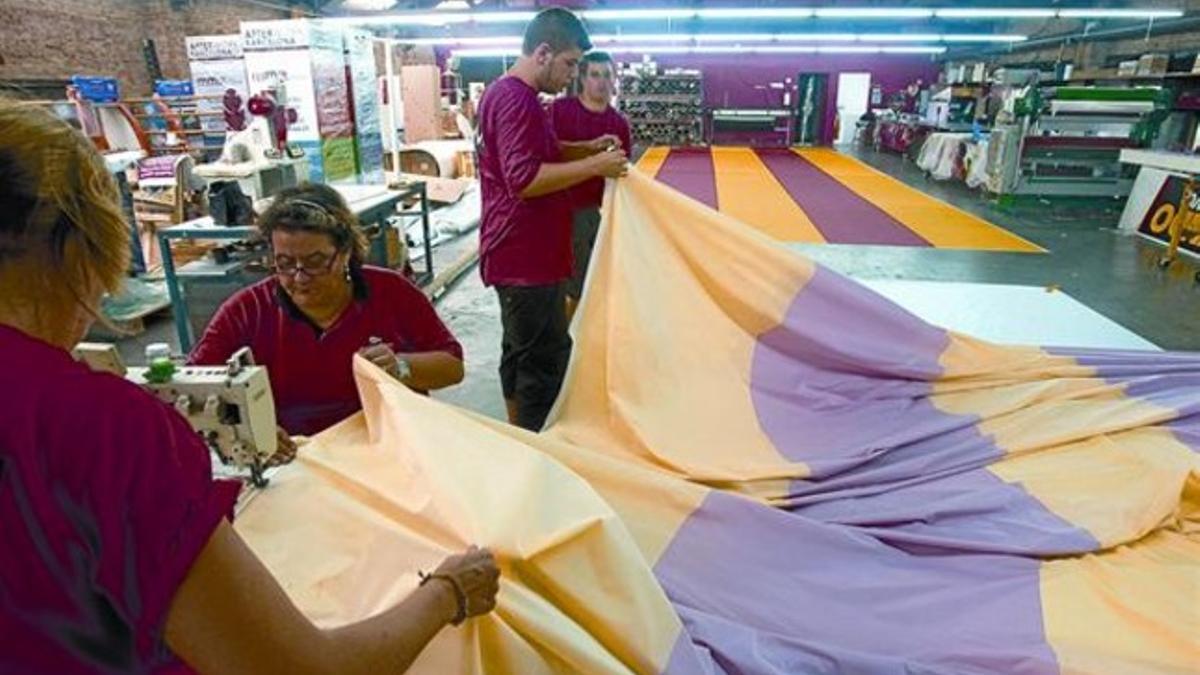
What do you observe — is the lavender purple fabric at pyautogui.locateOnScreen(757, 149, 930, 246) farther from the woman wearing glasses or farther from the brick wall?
the brick wall

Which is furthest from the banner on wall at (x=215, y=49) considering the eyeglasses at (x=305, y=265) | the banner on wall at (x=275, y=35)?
the eyeglasses at (x=305, y=265)

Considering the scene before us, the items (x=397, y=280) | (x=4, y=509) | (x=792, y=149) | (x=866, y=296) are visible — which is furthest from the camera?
(x=792, y=149)

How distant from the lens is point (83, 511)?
0.56 metres

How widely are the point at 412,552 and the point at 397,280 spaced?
947mm

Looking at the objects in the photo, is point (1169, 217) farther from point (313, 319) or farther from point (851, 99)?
point (851, 99)

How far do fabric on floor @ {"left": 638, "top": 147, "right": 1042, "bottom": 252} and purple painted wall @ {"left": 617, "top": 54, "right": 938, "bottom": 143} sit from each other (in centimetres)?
645

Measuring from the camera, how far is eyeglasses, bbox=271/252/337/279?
166cm

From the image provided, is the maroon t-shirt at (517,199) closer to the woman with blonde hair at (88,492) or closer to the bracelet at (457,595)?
the bracelet at (457,595)

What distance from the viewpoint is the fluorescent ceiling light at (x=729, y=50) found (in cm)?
1669

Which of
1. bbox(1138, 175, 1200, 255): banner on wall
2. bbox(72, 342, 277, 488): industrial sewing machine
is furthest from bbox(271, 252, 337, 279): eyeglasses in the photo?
bbox(1138, 175, 1200, 255): banner on wall

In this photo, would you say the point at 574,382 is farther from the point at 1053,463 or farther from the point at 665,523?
the point at 1053,463

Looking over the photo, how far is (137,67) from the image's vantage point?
10.5 metres

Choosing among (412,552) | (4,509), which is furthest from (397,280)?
(4,509)

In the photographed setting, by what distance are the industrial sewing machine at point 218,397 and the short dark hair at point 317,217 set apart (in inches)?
21.1
